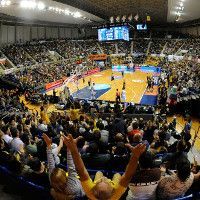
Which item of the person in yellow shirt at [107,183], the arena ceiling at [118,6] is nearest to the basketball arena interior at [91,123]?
the person in yellow shirt at [107,183]

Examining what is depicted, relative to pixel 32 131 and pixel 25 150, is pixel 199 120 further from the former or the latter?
pixel 25 150

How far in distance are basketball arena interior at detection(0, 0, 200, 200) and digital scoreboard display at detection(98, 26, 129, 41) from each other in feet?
0.46

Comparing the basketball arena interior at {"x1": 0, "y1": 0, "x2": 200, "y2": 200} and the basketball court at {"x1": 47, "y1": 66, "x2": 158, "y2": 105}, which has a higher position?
the basketball arena interior at {"x1": 0, "y1": 0, "x2": 200, "y2": 200}

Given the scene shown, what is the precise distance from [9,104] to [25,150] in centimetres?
1229

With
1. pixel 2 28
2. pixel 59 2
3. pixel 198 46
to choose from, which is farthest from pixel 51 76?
pixel 198 46

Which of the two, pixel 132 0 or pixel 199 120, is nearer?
pixel 199 120

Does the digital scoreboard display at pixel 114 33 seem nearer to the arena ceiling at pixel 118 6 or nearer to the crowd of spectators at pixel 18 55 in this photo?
the arena ceiling at pixel 118 6

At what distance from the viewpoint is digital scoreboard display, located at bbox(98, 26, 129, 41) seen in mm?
42062

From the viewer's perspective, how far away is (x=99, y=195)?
3086 millimetres

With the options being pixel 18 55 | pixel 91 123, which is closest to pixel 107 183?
pixel 91 123

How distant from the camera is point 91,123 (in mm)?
10469

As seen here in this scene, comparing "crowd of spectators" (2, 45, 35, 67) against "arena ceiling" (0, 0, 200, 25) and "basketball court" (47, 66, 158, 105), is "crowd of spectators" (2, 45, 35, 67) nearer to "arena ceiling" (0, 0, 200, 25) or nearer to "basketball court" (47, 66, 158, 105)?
"arena ceiling" (0, 0, 200, 25)

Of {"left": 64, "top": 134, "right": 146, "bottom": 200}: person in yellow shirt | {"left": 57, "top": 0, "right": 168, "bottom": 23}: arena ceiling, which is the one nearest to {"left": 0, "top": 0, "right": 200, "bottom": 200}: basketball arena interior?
{"left": 64, "top": 134, "right": 146, "bottom": 200}: person in yellow shirt

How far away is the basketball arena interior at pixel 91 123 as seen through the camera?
3.65 meters
